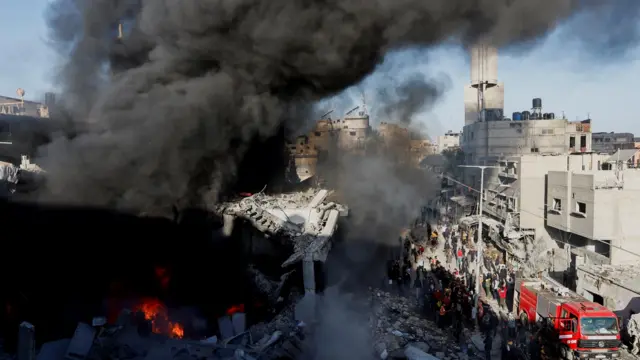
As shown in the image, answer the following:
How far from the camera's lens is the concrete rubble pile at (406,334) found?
1122 centimetres

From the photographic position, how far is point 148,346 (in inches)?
→ 413

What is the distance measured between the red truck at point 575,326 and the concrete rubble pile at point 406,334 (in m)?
2.31

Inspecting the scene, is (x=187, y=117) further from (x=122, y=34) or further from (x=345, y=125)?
(x=345, y=125)

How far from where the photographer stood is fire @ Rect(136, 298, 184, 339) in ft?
49.3

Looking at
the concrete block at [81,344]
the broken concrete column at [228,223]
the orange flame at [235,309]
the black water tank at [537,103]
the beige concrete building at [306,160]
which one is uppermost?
the black water tank at [537,103]

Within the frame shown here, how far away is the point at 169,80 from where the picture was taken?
18.0 metres

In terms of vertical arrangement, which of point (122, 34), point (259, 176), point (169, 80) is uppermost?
point (122, 34)

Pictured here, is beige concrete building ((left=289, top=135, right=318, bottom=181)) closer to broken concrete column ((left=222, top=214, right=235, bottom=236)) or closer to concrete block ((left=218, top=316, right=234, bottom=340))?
broken concrete column ((left=222, top=214, right=235, bottom=236))

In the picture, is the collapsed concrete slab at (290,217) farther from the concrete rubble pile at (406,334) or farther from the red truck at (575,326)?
the red truck at (575,326)

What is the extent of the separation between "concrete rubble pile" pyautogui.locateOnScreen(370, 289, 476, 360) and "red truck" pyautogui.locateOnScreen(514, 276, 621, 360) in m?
2.31

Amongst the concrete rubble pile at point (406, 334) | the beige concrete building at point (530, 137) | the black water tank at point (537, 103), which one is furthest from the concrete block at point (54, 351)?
the black water tank at point (537, 103)

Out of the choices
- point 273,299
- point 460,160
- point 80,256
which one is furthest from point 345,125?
point 80,256

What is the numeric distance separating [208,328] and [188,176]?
5825 millimetres

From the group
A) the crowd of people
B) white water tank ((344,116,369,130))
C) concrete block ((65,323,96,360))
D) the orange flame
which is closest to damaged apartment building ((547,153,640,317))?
the crowd of people
